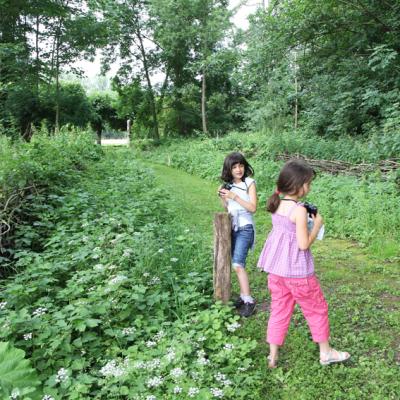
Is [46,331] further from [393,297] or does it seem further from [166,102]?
[166,102]

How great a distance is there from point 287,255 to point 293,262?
65 mm

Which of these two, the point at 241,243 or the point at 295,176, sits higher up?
the point at 295,176

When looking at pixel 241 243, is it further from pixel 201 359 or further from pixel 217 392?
pixel 217 392

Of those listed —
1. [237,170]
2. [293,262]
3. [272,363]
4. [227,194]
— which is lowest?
[272,363]

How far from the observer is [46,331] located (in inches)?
113

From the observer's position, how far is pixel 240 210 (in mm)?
3766

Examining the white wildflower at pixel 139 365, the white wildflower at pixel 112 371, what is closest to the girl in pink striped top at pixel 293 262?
the white wildflower at pixel 139 365

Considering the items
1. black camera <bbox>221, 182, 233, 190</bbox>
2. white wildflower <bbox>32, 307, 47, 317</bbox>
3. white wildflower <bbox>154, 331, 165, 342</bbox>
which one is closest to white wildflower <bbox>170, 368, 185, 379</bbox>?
white wildflower <bbox>154, 331, 165, 342</bbox>

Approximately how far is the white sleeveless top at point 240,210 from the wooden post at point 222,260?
108 millimetres

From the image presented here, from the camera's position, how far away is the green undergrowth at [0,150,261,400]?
8.52 feet

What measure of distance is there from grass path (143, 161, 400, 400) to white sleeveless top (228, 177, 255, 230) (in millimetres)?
920

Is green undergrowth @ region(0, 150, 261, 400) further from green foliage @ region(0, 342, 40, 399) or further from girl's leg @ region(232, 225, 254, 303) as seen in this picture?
girl's leg @ region(232, 225, 254, 303)

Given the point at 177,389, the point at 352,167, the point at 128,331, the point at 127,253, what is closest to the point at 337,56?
the point at 352,167

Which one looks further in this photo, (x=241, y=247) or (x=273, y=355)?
(x=241, y=247)
